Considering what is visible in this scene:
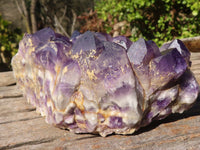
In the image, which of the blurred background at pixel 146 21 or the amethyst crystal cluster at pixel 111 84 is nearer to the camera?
the amethyst crystal cluster at pixel 111 84

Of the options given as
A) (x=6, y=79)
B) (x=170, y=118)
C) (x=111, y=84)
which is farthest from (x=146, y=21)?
(x=111, y=84)

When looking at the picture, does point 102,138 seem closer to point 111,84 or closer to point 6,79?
point 111,84

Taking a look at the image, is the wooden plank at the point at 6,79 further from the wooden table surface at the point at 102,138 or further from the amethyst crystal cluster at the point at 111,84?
the amethyst crystal cluster at the point at 111,84

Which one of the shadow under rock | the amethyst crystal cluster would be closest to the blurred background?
the shadow under rock

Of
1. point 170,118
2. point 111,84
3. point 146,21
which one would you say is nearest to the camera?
point 111,84

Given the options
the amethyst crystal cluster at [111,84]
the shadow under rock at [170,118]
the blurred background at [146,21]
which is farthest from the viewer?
the blurred background at [146,21]

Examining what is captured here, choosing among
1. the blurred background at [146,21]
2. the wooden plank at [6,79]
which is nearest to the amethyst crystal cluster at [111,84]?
the wooden plank at [6,79]

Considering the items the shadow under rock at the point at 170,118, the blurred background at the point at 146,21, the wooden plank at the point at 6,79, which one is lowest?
the shadow under rock at the point at 170,118
